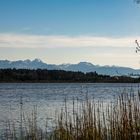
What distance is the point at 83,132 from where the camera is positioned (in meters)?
12.6

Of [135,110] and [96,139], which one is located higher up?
[135,110]

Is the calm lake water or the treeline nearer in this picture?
the calm lake water

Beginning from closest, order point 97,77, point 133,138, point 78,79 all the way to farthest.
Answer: point 133,138
point 78,79
point 97,77

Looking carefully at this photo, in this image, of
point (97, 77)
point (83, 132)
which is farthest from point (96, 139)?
point (97, 77)

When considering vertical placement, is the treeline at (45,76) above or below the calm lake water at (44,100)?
above

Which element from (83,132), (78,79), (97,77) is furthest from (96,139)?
(97,77)

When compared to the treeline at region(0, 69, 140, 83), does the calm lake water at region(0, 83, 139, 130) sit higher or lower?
lower

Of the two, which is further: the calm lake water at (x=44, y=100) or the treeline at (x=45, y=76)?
the treeline at (x=45, y=76)

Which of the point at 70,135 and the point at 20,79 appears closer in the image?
the point at 70,135

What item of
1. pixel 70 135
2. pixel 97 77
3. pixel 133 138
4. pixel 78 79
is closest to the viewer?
pixel 133 138

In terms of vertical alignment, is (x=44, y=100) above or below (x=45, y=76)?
below

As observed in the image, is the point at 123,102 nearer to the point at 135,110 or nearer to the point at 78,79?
the point at 135,110

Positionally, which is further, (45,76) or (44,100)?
(45,76)

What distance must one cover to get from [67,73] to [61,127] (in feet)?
487
